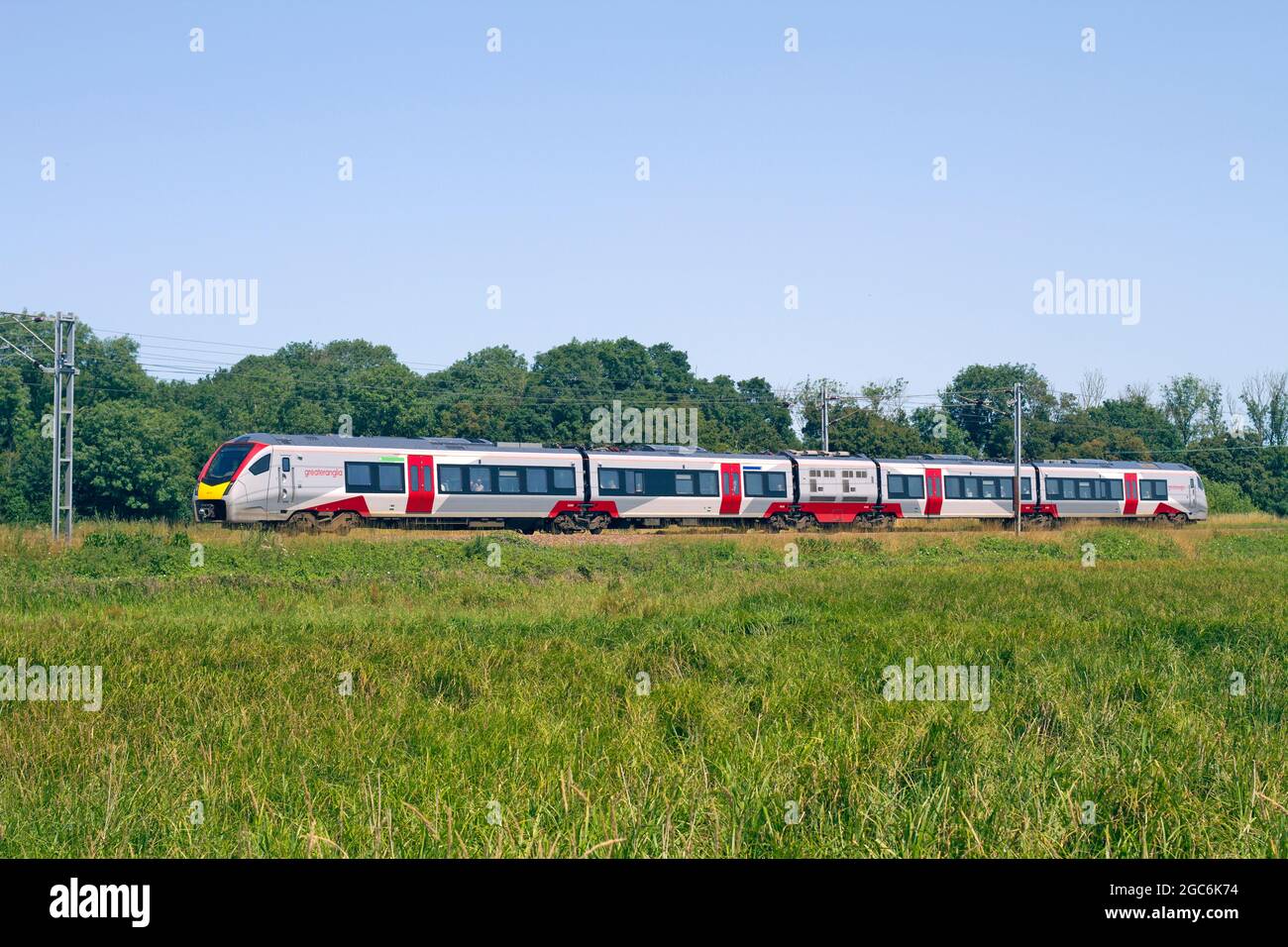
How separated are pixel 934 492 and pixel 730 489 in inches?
393

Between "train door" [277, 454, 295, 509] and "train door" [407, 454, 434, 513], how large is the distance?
345cm

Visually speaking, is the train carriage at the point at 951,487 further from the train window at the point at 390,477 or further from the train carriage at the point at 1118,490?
the train window at the point at 390,477

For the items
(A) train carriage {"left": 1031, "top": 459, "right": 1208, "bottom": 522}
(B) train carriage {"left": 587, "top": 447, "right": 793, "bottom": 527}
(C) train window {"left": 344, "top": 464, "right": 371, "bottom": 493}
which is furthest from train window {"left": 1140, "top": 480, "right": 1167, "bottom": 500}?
(C) train window {"left": 344, "top": 464, "right": 371, "bottom": 493}

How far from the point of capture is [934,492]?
4531 centimetres

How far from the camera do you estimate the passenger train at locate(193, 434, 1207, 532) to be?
104 feet

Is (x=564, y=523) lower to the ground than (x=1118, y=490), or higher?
lower

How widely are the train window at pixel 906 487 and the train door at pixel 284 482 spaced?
22.9m

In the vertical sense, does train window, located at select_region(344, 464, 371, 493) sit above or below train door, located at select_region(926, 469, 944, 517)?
above

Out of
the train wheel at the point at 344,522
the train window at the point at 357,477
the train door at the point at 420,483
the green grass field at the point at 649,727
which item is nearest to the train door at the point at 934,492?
the train door at the point at 420,483

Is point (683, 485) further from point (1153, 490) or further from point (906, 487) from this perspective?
point (1153, 490)

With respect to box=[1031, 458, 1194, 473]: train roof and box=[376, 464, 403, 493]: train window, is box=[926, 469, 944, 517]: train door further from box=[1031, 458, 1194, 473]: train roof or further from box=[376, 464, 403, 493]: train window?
box=[376, 464, 403, 493]: train window

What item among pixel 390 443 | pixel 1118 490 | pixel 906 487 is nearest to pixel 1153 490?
pixel 1118 490

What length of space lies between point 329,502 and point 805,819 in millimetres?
28001
